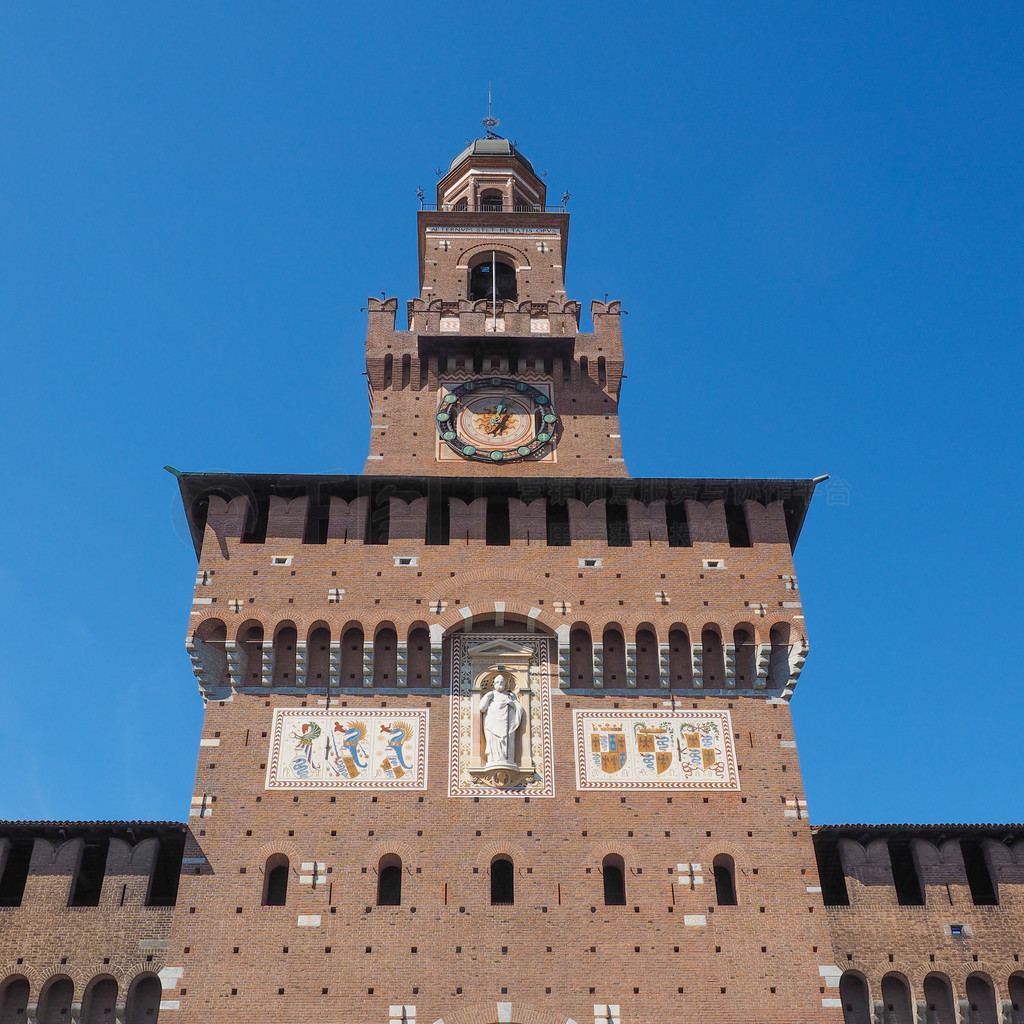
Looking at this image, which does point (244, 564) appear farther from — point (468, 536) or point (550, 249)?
point (550, 249)

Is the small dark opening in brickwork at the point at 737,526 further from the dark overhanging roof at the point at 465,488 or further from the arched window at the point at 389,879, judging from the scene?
A: the arched window at the point at 389,879

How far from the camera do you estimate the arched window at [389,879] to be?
21.7 m

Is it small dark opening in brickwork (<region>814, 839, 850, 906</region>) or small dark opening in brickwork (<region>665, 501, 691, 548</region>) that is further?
small dark opening in brickwork (<region>665, 501, 691, 548</region>)

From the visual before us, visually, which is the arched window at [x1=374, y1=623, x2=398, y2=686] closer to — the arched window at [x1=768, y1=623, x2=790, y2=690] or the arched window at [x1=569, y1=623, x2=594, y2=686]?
the arched window at [x1=569, y1=623, x2=594, y2=686]

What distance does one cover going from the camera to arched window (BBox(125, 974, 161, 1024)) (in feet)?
68.1

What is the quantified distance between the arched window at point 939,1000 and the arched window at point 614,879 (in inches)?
190

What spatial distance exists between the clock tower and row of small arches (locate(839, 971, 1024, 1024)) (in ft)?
36.1

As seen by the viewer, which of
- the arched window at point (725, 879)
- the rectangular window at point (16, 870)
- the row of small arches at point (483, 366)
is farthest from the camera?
the row of small arches at point (483, 366)

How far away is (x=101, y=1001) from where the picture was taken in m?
20.8

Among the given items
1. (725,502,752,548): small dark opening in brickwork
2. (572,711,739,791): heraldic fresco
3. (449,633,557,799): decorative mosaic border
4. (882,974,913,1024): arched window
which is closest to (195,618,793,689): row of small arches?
(449,633,557,799): decorative mosaic border

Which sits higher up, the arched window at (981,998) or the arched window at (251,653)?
the arched window at (251,653)

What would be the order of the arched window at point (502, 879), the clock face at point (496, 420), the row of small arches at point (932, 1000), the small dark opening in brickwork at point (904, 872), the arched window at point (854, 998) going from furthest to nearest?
the clock face at point (496, 420), the small dark opening in brickwork at point (904, 872), the arched window at point (502, 879), the arched window at point (854, 998), the row of small arches at point (932, 1000)

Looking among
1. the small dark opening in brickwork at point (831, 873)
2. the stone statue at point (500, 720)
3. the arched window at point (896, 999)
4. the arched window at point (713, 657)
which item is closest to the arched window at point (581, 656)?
A: the stone statue at point (500, 720)

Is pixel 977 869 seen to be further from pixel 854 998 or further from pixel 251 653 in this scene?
pixel 251 653
